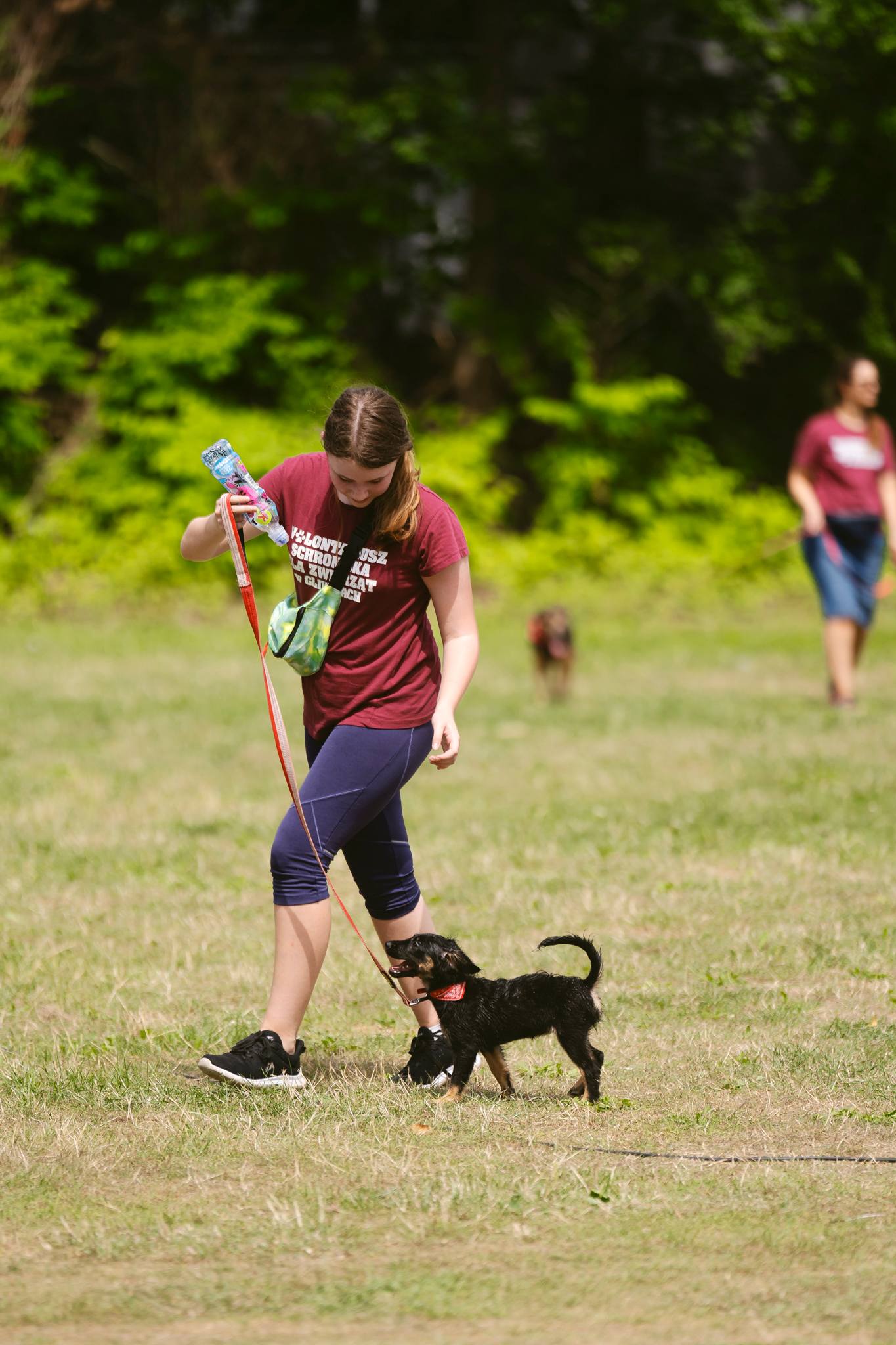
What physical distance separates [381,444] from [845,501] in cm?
756

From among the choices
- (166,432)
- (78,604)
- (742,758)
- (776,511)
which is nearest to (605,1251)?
(742,758)

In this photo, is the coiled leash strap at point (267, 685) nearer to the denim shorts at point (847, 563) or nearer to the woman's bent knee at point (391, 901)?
the woman's bent knee at point (391, 901)

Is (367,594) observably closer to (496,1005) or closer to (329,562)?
(329,562)

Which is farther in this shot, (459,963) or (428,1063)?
(428,1063)

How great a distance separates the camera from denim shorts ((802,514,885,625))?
1120 cm

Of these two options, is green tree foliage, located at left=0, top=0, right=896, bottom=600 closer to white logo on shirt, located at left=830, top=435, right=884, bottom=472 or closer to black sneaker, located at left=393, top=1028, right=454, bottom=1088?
white logo on shirt, located at left=830, top=435, right=884, bottom=472

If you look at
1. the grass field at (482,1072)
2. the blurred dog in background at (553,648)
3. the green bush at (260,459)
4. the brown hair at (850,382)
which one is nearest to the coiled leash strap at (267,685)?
the grass field at (482,1072)

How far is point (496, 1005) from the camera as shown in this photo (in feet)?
14.8

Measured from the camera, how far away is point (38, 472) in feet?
65.9

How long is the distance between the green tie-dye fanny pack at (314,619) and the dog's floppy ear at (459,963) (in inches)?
34.8

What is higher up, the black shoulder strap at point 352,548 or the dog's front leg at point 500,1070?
the black shoulder strap at point 352,548

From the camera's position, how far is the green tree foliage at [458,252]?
19.8 metres

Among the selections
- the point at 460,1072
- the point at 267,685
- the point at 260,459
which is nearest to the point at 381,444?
the point at 267,685

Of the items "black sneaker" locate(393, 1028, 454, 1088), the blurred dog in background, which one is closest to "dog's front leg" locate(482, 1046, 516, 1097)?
"black sneaker" locate(393, 1028, 454, 1088)
